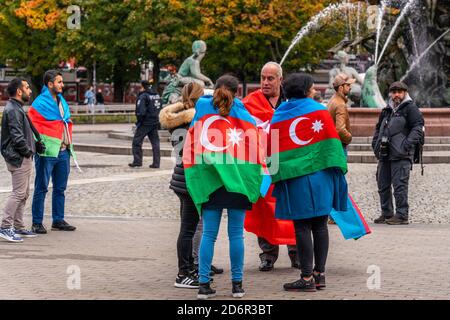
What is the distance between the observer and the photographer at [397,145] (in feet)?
45.9

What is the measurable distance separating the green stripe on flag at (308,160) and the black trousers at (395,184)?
16.4 feet

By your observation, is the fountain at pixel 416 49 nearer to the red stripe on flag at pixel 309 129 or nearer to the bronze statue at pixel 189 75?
the bronze statue at pixel 189 75

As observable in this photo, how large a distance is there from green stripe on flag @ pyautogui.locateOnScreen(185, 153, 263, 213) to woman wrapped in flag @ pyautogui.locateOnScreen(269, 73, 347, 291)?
1.41 feet

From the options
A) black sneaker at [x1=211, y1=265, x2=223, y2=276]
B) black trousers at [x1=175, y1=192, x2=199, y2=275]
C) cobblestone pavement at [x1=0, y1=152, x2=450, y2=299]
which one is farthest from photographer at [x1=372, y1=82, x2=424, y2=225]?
black trousers at [x1=175, y1=192, x2=199, y2=275]

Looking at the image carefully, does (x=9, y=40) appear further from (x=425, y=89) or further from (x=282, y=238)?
(x=282, y=238)

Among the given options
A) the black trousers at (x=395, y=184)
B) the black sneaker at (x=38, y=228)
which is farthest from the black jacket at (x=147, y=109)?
the black sneaker at (x=38, y=228)

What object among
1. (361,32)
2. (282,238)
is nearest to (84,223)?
(282,238)

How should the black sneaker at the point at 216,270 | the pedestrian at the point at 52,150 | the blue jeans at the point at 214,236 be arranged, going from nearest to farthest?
the blue jeans at the point at 214,236
the black sneaker at the point at 216,270
the pedestrian at the point at 52,150

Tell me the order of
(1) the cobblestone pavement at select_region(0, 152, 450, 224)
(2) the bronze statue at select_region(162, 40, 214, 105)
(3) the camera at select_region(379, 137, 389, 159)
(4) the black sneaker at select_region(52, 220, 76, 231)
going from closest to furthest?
(4) the black sneaker at select_region(52, 220, 76, 231) < (3) the camera at select_region(379, 137, 389, 159) < (1) the cobblestone pavement at select_region(0, 152, 450, 224) < (2) the bronze statue at select_region(162, 40, 214, 105)

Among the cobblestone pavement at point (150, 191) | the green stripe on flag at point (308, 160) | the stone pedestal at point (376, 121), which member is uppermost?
the green stripe on flag at point (308, 160)

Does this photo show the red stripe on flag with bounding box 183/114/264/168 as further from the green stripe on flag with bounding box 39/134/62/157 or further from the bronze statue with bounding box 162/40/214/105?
the bronze statue with bounding box 162/40/214/105

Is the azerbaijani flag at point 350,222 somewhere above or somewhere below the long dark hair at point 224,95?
below

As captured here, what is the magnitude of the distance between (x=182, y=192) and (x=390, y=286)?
1.86m

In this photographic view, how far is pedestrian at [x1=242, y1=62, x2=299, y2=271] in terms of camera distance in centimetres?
1003
